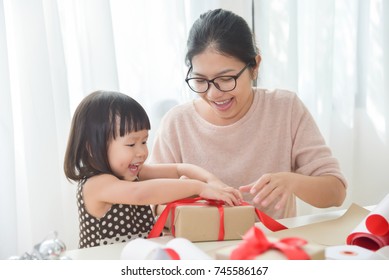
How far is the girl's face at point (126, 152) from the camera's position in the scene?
1.35m

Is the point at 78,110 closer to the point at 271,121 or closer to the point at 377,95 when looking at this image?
the point at 271,121

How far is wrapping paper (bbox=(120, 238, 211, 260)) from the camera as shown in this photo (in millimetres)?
821

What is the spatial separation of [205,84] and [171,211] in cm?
45

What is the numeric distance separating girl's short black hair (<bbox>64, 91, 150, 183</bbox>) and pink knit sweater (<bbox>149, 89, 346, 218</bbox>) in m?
0.37

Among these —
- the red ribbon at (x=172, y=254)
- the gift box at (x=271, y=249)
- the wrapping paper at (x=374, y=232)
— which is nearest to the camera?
the gift box at (x=271, y=249)

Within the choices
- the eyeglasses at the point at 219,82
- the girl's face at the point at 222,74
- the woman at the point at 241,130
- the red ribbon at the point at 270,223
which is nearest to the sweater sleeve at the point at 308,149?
the woman at the point at 241,130

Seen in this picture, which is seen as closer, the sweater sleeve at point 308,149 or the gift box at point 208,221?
the gift box at point 208,221

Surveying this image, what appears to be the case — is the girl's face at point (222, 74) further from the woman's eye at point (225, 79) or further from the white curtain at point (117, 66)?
the white curtain at point (117, 66)

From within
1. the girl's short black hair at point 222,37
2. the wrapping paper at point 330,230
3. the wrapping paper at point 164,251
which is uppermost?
the girl's short black hair at point 222,37

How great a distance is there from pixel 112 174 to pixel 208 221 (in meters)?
0.32

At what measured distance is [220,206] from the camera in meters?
1.21

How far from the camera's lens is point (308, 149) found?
165 cm

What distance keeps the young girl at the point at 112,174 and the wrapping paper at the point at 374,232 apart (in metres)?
0.30
